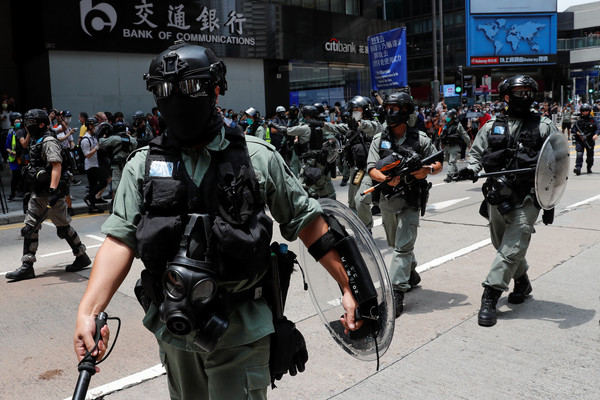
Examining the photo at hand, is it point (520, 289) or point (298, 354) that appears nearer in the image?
point (298, 354)

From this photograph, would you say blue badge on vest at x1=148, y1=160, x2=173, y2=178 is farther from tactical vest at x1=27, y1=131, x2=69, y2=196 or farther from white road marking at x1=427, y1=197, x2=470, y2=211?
white road marking at x1=427, y1=197, x2=470, y2=211

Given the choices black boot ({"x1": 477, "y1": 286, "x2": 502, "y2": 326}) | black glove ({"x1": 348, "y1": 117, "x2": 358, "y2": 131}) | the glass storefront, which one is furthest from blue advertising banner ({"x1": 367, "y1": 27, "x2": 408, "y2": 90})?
black boot ({"x1": 477, "y1": 286, "x2": 502, "y2": 326})

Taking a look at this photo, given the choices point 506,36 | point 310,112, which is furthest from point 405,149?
point 506,36

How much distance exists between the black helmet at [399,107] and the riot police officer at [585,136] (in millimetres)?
10631

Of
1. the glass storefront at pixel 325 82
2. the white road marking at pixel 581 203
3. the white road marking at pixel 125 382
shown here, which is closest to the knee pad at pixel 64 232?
the white road marking at pixel 125 382

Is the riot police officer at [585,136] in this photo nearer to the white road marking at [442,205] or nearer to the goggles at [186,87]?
the white road marking at [442,205]

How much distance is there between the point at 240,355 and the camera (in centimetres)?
208

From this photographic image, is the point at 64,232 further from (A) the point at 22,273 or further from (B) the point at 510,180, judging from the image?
(B) the point at 510,180

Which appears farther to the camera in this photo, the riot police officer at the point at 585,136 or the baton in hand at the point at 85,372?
the riot police officer at the point at 585,136

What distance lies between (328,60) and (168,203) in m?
23.1

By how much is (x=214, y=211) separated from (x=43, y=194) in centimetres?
518

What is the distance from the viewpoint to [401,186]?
489cm

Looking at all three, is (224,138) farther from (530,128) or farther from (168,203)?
(530,128)

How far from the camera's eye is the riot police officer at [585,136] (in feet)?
46.6
